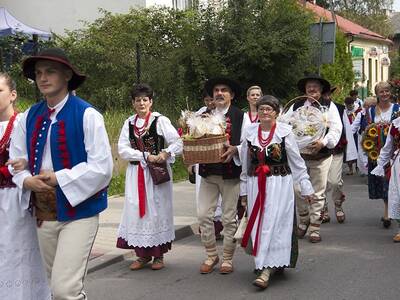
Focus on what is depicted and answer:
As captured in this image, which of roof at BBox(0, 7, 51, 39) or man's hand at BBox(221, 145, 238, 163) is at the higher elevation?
roof at BBox(0, 7, 51, 39)

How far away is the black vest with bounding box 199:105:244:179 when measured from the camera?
22.2 ft

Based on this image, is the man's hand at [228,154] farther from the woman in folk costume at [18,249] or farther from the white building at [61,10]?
the white building at [61,10]

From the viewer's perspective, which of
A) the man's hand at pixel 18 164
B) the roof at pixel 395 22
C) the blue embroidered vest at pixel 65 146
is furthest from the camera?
the roof at pixel 395 22

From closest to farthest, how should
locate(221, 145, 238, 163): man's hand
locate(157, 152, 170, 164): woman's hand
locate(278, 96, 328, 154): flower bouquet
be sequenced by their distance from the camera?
locate(221, 145, 238, 163): man's hand, locate(157, 152, 170, 164): woman's hand, locate(278, 96, 328, 154): flower bouquet

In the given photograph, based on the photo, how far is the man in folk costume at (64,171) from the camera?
4156 millimetres

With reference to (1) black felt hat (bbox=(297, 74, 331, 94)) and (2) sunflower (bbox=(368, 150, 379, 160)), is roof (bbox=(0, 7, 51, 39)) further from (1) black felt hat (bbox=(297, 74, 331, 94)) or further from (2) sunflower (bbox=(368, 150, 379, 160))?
(2) sunflower (bbox=(368, 150, 379, 160))

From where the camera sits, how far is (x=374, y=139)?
9445 mm

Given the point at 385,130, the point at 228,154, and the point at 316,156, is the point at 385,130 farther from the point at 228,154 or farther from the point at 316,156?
the point at 228,154

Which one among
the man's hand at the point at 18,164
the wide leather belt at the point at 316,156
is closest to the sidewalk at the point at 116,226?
the wide leather belt at the point at 316,156


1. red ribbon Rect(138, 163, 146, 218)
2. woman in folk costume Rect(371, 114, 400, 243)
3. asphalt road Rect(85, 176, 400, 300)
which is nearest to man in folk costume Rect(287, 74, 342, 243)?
asphalt road Rect(85, 176, 400, 300)

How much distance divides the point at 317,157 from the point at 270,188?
7.89 ft

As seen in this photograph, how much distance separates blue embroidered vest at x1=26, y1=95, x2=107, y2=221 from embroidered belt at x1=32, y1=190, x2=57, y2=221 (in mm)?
55

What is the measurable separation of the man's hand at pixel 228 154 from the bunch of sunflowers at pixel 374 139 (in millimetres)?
3459

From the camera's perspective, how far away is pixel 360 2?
69938 mm
